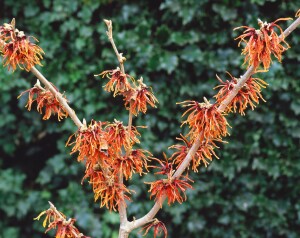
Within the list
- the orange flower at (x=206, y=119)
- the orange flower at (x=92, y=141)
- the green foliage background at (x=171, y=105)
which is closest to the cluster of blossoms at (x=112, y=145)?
the orange flower at (x=92, y=141)

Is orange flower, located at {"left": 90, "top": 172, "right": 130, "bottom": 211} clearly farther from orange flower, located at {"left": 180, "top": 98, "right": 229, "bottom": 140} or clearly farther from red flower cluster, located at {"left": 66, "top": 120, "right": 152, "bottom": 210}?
orange flower, located at {"left": 180, "top": 98, "right": 229, "bottom": 140}

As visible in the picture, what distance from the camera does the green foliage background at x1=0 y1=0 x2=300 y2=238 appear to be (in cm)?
288

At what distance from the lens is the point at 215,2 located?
113 inches

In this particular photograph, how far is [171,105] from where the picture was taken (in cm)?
295

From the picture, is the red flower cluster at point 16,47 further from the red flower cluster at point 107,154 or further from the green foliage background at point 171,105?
the green foliage background at point 171,105

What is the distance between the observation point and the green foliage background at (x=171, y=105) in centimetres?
288

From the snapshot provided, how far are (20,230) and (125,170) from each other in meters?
2.15

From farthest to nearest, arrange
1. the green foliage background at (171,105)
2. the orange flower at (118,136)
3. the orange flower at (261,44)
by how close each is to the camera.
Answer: the green foliage background at (171,105) → the orange flower at (118,136) → the orange flower at (261,44)

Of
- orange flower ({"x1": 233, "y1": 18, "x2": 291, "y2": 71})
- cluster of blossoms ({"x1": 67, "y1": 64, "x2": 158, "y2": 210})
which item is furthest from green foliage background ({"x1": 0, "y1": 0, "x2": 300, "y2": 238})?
orange flower ({"x1": 233, "y1": 18, "x2": 291, "y2": 71})

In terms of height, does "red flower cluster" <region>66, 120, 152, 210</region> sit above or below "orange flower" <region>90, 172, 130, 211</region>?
above

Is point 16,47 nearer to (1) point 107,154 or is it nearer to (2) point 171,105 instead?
(1) point 107,154

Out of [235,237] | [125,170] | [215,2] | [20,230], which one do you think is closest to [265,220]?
[235,237]

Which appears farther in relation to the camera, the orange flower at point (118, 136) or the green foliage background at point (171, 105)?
the green foliage background at point (171, 105)

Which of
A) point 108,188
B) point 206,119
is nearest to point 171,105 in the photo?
point 108,188
